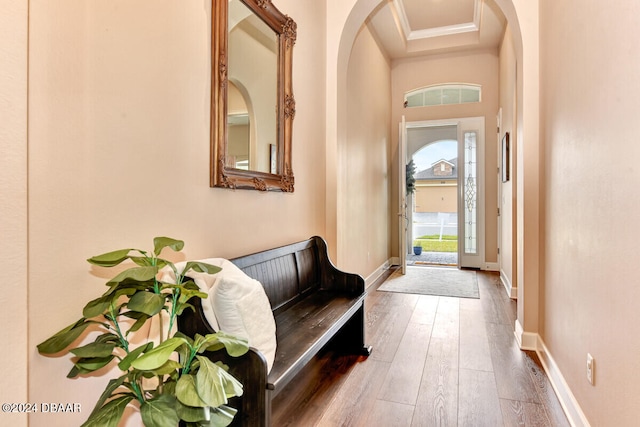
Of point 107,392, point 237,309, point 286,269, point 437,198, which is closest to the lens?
point 107,392

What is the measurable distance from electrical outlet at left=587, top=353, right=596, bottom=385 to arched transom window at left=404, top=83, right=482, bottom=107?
5284 mm

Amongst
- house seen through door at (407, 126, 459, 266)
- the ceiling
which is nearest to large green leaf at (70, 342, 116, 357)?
the ceiling

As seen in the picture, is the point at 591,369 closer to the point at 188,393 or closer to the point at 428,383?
the point at 428,383

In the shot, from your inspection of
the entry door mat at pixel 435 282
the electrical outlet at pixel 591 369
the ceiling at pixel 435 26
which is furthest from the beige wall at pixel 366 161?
the electrical outlet at pixel 591 369

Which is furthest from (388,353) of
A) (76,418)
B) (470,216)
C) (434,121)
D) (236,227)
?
(434,121)

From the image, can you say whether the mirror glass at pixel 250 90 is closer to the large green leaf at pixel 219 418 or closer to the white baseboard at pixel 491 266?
the large green leaf at pixel 219 418

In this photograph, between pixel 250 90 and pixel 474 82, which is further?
pixel 474 82

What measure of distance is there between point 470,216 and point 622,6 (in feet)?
16.9

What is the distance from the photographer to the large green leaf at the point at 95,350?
101 cm

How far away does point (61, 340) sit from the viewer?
3.30 ft

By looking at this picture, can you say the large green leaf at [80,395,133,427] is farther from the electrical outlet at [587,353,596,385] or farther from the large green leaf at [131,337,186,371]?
the electrical outlet at [587,353,596,385]

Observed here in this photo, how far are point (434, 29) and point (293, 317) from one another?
5.30 meters

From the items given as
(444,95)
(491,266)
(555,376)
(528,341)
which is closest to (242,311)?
(555,376)

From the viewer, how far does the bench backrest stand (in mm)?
2098
